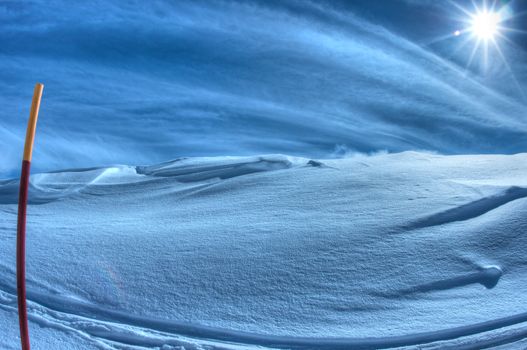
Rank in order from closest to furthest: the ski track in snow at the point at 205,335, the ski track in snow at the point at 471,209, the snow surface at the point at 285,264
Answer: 1. the ski track in snow at the point at 205,335
2. the snow surface at the point at 285,264
3. the ski track in snow at the point at 471,209

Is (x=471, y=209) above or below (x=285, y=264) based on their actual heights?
above

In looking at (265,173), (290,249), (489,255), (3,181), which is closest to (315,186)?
(265,173)

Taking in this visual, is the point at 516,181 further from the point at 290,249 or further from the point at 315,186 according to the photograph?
the point at 290,249

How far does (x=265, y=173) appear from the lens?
20.9 feet

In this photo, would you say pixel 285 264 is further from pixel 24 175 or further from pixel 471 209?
pixel 24 175

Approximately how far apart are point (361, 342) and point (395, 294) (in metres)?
0.63

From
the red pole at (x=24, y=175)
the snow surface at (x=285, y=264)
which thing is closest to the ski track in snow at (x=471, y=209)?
the snow surface at (x=285, y=264)

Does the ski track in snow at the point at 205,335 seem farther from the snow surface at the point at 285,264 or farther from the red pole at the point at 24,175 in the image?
the red pole at the point at 24,175

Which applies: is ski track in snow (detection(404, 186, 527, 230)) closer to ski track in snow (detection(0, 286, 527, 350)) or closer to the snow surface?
the snow surface

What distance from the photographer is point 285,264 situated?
347 centimetres

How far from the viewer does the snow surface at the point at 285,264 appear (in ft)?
8.44

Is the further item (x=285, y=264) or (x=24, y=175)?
(x=285, y=264)

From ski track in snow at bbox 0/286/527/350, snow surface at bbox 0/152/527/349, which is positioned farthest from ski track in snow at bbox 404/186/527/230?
ski track in snow at bbox 0/286/527/350

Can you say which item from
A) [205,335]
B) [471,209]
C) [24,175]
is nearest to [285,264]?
[205,335]
